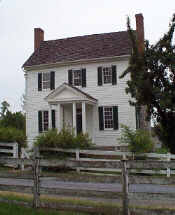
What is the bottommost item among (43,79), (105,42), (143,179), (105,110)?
(143,179)

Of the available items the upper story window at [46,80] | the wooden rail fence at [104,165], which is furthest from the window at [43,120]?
the wooden rail fence at [104,165]

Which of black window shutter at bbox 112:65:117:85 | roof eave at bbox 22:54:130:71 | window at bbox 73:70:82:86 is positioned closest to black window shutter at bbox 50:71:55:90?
roof eave at bbox 22:54:130:71

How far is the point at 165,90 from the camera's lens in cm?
1267

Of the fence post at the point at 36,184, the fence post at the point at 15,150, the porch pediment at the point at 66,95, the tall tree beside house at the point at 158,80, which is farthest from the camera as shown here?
the porch pediment at the point at 66,95

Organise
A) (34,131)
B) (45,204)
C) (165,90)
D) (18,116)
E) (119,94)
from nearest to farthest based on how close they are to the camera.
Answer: (45,204), (165,90), (119,94), (34,131), (18,116)

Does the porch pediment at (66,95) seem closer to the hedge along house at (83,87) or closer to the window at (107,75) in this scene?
the hedge along house at (83,87)

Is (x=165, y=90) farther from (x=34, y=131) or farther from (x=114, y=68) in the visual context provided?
(x=34, y=131)

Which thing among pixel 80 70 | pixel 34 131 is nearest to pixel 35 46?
pixel 80 70

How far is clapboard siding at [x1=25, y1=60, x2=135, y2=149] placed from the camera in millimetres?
22344

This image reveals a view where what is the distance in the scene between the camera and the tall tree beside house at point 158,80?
12422 mm

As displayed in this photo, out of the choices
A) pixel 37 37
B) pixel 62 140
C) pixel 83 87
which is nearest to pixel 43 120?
A: pixel 83 87

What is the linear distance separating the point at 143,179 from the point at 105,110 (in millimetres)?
16807

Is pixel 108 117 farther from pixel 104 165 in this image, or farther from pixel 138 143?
pixel 104 165

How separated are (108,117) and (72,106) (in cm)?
301
